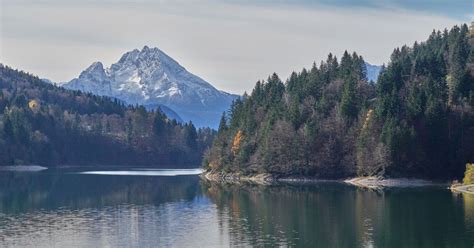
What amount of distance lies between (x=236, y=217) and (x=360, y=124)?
7097 centimetres

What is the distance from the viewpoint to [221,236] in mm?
82688

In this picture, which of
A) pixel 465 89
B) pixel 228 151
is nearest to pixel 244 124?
pixel 228 151

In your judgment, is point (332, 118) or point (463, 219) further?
point (332, 118)

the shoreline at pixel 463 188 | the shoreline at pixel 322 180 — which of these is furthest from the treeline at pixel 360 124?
the shoreline at pixel 463 188

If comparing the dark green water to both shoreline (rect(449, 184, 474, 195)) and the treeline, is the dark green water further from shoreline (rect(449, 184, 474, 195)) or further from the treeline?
the treeline

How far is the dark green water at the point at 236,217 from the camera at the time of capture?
80.2m

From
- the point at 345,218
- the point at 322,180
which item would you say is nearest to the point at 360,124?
the point at 322,180

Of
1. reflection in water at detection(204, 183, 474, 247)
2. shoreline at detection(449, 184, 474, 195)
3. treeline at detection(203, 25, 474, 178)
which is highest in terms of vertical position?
treeline at detection(203, 25, 474, 178)

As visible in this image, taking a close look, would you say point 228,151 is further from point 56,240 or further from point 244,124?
point 56,240

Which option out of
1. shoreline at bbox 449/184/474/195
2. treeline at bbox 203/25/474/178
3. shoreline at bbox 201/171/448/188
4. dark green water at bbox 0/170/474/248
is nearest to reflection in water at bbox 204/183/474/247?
dark green water at bbox 0/170/474/248

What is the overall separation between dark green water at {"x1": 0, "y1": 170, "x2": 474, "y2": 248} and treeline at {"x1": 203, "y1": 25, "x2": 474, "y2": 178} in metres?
16.3

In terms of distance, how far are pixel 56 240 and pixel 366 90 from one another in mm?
107631

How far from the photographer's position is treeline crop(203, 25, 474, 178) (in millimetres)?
153875

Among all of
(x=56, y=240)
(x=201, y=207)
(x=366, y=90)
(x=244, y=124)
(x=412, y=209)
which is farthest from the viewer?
(x=244, y=124)
